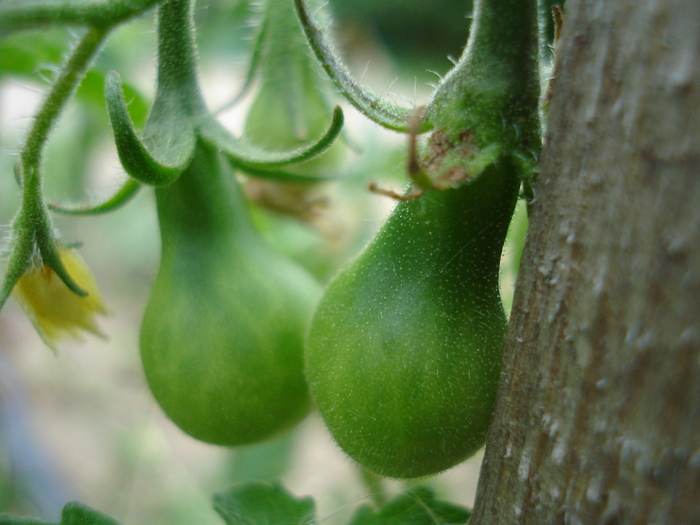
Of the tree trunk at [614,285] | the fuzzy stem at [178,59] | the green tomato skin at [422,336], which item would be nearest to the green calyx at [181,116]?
the fuzzy stem at [178,59]

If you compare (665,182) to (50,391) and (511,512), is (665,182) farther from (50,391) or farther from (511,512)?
(50,391)

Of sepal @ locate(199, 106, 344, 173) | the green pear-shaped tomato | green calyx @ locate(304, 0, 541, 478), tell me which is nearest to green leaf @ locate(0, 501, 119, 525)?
the green pear-shaped tomato

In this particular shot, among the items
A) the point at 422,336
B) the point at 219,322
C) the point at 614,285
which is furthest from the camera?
the point at 219,322

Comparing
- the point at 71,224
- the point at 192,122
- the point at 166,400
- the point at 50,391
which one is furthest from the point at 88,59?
the point at 50,391

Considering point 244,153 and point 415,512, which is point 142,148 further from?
point 415,512

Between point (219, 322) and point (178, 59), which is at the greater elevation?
point (178, 59)

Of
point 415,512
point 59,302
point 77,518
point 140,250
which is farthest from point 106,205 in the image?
point 140,250
